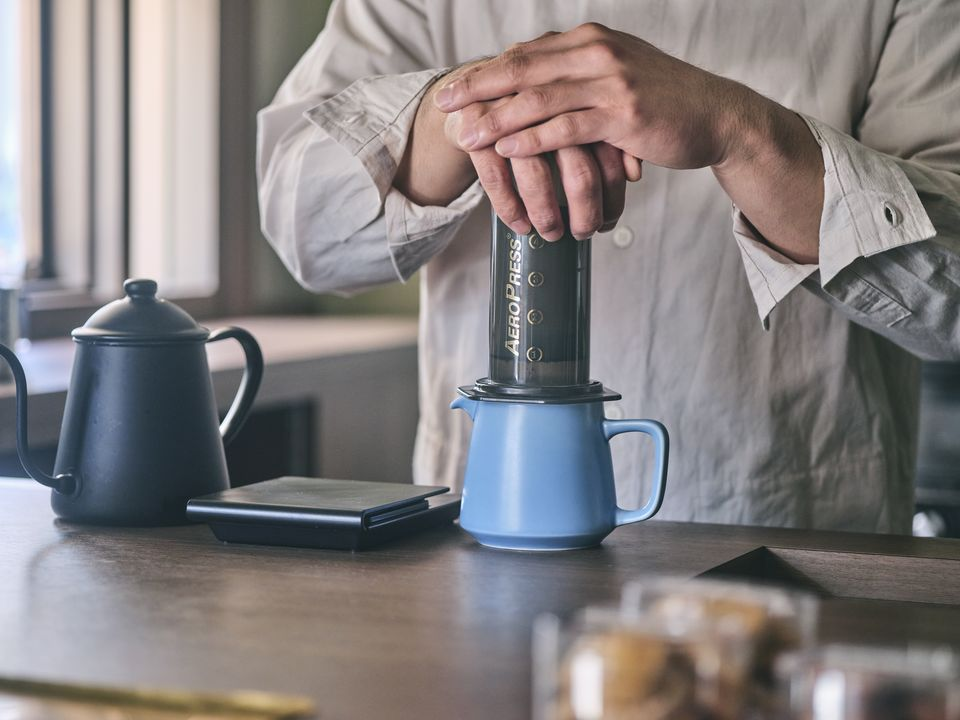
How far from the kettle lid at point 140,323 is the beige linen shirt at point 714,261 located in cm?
25

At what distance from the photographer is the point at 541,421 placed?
91 cm

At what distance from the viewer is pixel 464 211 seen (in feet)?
3.67

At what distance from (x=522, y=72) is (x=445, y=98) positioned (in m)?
0.07

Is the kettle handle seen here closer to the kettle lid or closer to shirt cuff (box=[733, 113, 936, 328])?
the kettle lid

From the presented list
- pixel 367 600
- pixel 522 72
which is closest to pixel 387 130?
pixel 522 72

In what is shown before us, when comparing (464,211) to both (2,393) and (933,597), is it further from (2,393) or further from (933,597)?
(2,393)

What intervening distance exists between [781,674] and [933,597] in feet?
1.49

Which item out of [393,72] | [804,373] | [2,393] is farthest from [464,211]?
[2,393]

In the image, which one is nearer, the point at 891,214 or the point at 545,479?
the point at 545,479

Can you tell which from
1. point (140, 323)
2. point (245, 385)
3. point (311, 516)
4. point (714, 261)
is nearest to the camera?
point (311, 516)

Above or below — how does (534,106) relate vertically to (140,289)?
above

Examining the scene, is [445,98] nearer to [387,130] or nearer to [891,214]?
[387,130]

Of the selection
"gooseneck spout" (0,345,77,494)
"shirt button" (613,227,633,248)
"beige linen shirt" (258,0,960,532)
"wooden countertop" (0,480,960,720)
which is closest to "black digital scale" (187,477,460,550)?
"wooden countertop" (0,480,960,720)

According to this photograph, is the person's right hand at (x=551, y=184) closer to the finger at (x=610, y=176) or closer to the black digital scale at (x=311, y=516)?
the finger at (x=610, y=176)
